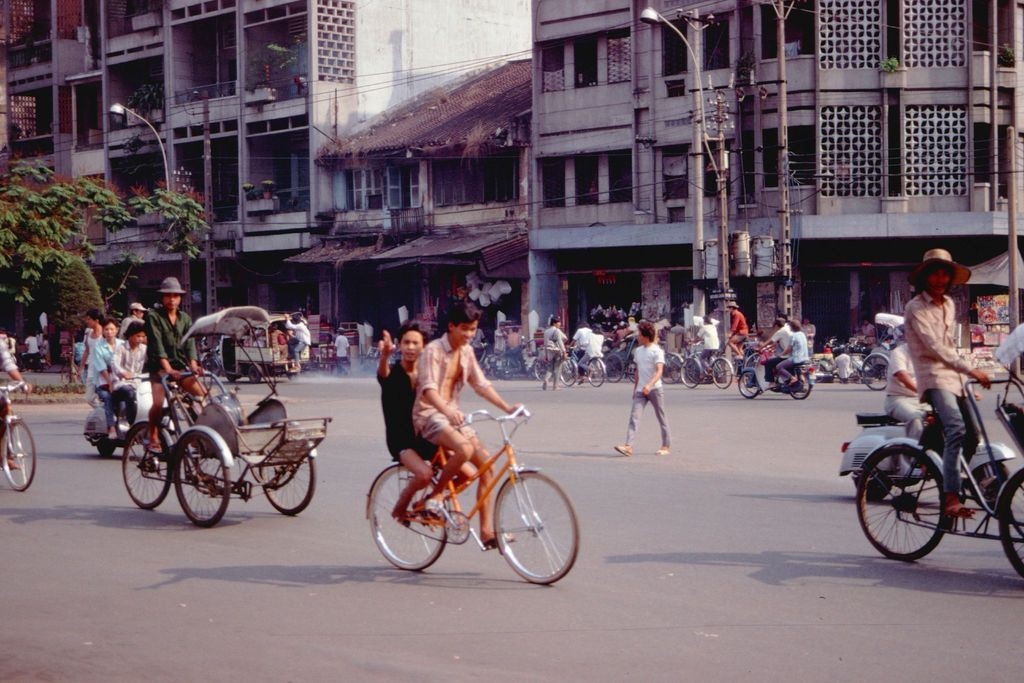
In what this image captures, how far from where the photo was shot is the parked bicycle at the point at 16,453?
12734 mm

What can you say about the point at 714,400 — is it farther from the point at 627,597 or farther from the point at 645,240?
the point at 627,597

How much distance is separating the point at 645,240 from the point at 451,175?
25.8 ft

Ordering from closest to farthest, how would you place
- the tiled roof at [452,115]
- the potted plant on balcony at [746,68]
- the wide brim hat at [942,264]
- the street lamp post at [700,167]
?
the wide brim hat at [942,264]
the street lamp post at [700,167]
the potted plant on balcony at [746,68]
the tiled roof at [452,115]

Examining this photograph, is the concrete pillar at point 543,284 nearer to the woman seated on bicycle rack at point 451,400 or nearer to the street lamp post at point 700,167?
the street lamp post at point 700,167

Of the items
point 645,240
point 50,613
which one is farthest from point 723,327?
point 50,613

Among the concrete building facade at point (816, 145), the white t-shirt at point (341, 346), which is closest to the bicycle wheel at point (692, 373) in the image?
the concrete building facade at point (816, 145)

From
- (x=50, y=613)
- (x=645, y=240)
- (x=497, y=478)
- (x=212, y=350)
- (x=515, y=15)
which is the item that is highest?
(x=515, y=15)

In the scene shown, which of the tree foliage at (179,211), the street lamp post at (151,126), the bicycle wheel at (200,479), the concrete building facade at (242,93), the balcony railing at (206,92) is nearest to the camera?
the bicycle wheel at (200,479)

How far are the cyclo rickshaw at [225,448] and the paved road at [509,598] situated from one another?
269 millimetres

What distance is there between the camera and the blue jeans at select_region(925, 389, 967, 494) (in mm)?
8039

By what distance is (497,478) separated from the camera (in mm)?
7789

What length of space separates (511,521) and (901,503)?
2530 millimetres

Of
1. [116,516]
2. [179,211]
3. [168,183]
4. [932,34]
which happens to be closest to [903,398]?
[116,516]

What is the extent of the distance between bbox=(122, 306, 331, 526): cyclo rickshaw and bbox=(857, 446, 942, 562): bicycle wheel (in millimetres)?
3932
